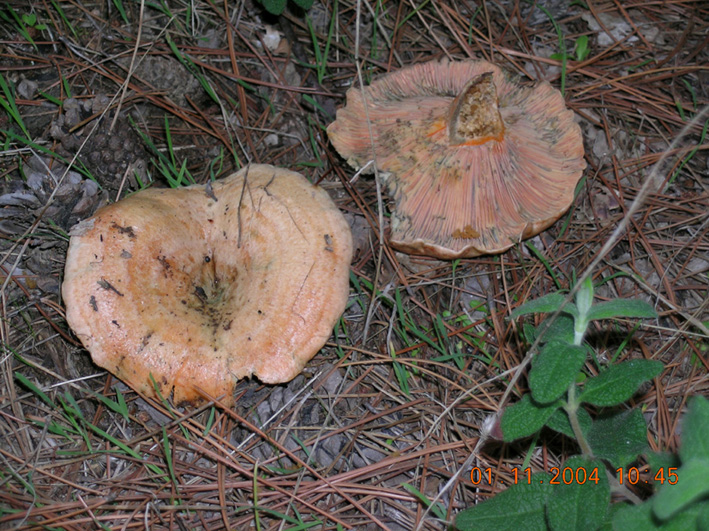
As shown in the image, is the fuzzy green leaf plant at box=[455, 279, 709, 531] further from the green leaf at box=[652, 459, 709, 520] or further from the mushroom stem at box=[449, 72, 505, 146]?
the mushroom stem at box=[449, 72, 505, 146]

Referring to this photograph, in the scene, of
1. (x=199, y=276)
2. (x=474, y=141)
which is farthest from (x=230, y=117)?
(x=474, y=141)

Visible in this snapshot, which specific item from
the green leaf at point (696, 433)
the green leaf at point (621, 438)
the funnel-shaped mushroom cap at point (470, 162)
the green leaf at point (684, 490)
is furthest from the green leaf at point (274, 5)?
the green leaf at point (684, 490)

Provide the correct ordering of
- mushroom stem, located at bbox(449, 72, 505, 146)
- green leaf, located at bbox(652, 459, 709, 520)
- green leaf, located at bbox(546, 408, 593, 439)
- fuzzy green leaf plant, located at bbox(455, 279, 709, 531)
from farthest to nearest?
mushroom stem, located at bbox(449, 72, 505, 146), green leaf, located at bbox(546, 408, 593, 439), fuzzy green leaf plant, located at bbox(455, 279, 709, 531), green leaf, located at bbox(652, 459, 709, 520)

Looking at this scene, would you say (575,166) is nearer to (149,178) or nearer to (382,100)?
(382,100)

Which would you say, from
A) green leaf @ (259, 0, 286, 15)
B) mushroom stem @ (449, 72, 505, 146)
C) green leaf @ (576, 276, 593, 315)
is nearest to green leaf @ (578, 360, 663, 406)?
green leaf @ (576, 276, 593, 315)
